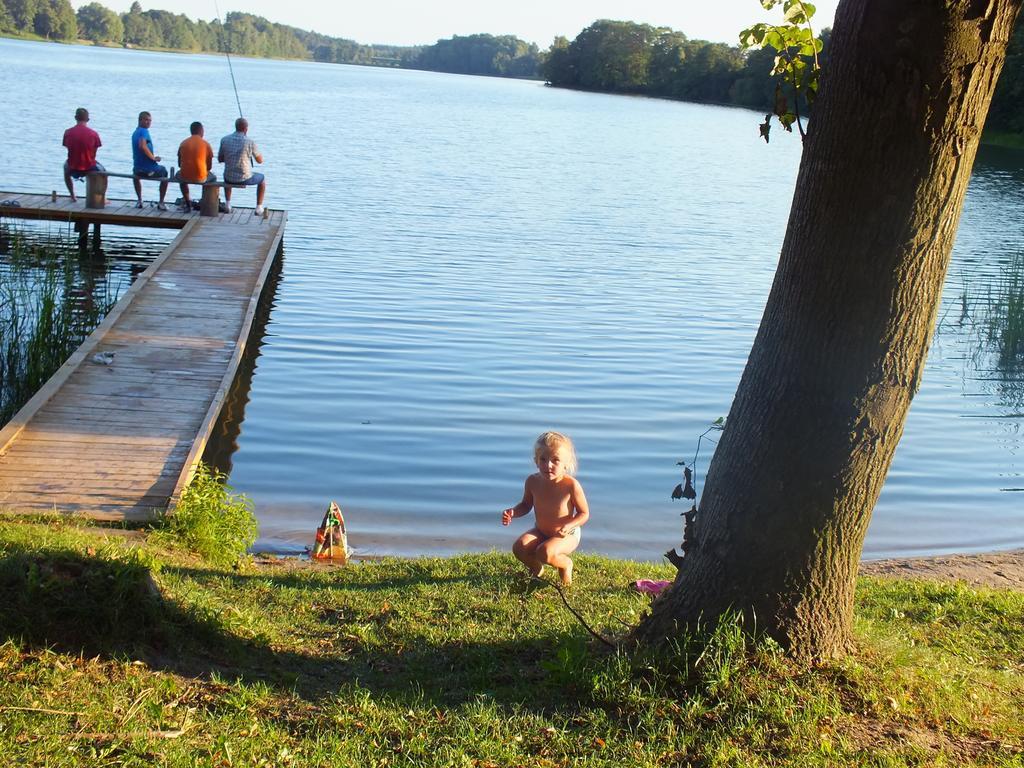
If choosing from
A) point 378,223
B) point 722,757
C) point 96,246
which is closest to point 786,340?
point 722,757

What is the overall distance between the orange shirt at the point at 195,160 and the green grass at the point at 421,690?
44.5 ft

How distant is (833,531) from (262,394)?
8.55 metres

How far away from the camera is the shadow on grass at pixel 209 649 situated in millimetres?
3908

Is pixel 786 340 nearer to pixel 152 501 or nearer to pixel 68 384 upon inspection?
pixel 152 501

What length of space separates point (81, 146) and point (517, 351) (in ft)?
28.3

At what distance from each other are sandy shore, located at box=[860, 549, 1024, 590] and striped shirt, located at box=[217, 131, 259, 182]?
13.2m

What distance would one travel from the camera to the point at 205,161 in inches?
700

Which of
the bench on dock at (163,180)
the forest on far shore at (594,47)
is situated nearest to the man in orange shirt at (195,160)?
the bench on dock at (163,180)

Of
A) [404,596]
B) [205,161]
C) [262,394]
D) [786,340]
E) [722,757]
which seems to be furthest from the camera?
[205,161]

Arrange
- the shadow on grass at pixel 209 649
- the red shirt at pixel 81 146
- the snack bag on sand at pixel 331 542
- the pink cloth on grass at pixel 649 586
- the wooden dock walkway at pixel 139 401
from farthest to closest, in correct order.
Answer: the red shirt at pixel 81 146
the snack bag on sand at pixel 331 542
the wooden dock walkway at pixel 139 401
the pink cloth on grass at pixel 649 586
the shadow on grass at pixel 209 649

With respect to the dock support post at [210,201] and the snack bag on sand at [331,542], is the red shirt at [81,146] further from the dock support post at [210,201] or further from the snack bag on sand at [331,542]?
the snack bag on sand at [331,542]

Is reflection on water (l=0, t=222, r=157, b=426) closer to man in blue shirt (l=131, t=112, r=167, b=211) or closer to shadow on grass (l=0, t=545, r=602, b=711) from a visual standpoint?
man in blue shirt (l=131, t=112, r=167, b=211)

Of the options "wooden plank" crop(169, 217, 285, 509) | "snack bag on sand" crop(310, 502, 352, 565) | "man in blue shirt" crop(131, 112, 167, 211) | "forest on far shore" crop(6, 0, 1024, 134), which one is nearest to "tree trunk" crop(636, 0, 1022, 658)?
"snack bag on sand" crop(310, 502, 352, 565)

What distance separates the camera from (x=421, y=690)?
4023 mm
